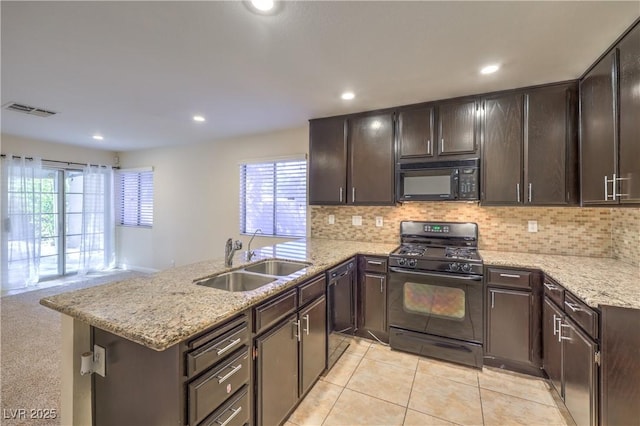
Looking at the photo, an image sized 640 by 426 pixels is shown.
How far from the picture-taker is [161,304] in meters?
1.33

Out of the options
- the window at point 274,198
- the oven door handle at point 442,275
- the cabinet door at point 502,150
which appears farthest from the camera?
the window at point 274,198

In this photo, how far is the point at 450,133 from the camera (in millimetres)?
2762

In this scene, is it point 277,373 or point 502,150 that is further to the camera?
point 502,150

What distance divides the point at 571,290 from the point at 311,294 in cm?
162

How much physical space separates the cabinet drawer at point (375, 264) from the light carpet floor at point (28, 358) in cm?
257

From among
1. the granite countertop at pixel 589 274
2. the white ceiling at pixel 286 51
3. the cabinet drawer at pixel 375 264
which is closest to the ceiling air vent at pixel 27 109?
the white ceiling at pixel 286 51

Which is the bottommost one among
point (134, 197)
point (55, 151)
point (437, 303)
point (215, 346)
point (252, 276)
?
point (437, 303)

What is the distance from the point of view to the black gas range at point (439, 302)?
95.1 inches

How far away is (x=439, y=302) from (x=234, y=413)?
1.95m

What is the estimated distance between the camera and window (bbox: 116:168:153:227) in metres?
5.48

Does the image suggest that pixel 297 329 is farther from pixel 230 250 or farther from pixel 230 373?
pixel 230 250

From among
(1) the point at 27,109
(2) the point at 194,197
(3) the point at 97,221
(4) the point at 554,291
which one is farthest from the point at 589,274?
(3) the point at 97,221

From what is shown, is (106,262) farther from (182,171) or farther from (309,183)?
(309,183)

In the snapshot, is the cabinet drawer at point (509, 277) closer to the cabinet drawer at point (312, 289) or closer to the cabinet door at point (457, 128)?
the cabinet door at point (457, 128)
